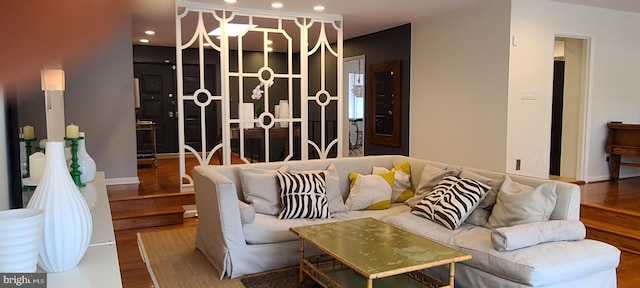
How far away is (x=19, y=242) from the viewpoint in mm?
928

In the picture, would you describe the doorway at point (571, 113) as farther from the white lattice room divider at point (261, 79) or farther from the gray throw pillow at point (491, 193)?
the gray throw pillow at point (491, 193)

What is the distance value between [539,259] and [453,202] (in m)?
0.79

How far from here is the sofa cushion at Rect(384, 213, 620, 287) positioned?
2447 millimetres

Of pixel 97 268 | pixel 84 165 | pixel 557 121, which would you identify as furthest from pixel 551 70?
pixel 97 268

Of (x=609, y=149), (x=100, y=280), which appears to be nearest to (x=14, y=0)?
(x=100, y=280)

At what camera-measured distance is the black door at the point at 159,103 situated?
28.8ft

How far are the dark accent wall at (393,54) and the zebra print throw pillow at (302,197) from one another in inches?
136

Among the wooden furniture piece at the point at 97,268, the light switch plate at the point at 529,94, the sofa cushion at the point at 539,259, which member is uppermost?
the light switch plate at the point at 529,94

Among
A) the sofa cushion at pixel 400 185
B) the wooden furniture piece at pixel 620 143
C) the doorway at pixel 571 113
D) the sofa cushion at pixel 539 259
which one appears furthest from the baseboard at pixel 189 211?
the wooden furniture piece at pixel 620 143

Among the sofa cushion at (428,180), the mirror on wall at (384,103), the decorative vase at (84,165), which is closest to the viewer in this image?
the decorative vase at (84,165)

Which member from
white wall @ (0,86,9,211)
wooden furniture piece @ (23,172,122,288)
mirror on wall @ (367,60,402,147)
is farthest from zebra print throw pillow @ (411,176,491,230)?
mirror on wall @ (367,60,402,147)

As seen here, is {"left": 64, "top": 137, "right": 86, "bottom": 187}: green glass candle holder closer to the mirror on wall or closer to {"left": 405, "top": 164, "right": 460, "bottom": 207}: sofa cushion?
{"left": 405, "top": 164, "right": 460, "bottom": 207}: sofa cushion

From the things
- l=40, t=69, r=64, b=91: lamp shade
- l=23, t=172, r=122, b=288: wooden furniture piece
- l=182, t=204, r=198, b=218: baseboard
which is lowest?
l=182, t=204, r=198, b=218: baseboard

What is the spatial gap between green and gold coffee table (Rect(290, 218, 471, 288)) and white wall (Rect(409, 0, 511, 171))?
2721 millimetres
